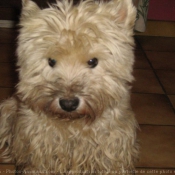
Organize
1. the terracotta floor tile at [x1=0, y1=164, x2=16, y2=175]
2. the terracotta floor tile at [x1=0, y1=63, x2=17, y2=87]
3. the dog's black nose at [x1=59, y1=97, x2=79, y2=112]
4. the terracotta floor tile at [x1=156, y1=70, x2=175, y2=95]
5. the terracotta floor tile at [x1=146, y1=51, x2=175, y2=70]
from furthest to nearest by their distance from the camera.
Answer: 1. the terracotta floor tile at [x1=146, y1=51, x2=175, y2=70]
2. the terracotta floor tile at [x1=156, y1=70, x2=175, y2=95]
3. the terracotta floor tile at [x1=0, y1=63, x2=17, y2=87]
4. the terracotta floor tile at [x1=0, y1=164, x2=16, y2=175]
5. the dog's black nose at [x1=59, y1=97, x2=79, y2=112]

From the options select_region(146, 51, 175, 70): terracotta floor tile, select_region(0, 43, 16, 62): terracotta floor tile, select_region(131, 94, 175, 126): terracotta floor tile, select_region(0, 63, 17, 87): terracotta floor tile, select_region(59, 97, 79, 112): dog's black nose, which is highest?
select_region(59, 97, 79, 112): dog's black nose

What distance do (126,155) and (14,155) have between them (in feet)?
2.37

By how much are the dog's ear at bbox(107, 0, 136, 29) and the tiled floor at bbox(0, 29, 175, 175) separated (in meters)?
1.01

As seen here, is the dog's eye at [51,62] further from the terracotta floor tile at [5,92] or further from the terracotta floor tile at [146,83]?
the terracotta floor tile at [146,83]

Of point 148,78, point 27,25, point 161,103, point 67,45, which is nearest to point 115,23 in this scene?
point 67,45

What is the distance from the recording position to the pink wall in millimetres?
4727

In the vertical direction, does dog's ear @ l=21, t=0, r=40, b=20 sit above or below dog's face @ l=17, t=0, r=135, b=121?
above

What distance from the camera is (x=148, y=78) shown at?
11.7ft

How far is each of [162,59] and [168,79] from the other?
53 centimetres

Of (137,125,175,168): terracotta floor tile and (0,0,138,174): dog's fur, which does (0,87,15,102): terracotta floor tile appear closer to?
(0,0,138,174): dog's fur

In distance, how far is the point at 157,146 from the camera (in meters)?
2.56

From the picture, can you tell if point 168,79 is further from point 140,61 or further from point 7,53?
point 7,53

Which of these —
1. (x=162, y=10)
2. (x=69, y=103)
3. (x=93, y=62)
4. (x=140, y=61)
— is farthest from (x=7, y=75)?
→ (x=162, y=10)

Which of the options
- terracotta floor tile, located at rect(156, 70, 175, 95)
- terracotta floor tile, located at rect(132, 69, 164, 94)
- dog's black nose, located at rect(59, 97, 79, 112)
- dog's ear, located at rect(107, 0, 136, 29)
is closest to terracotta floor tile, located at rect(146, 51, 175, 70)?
terracotta floor tile, located at rect(156, 70, 175, 95)
